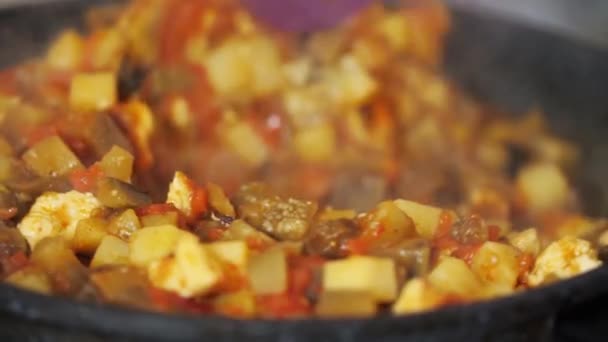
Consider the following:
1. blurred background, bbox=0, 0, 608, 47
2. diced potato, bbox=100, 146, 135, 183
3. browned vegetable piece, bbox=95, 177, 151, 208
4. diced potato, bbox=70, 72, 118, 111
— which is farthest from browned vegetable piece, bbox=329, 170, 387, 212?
blurred background, bbox=0, 0, 608, 47

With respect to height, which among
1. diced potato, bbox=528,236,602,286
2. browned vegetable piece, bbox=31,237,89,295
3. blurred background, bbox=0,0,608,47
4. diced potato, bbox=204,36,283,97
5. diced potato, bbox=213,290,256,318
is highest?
blurred background, bbox=0,0,608,47

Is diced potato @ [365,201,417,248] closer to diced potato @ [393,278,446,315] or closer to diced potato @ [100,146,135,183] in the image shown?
diced potato @ [393,278,446,315]

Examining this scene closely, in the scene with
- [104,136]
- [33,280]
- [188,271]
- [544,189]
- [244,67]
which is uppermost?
[244,67]

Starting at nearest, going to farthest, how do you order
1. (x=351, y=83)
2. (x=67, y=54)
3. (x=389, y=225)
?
(x=389, y=225)
(x=67, y=54)
(x=351, y=83)

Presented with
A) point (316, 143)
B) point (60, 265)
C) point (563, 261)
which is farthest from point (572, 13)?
point (60, 265)

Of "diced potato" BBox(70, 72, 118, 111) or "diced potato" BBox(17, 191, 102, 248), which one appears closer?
"diced potato" BBox(17, 191, 102, 248)

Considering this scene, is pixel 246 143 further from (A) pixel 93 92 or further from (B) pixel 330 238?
(B) pixel 330 238

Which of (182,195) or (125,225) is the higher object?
(182,195)
